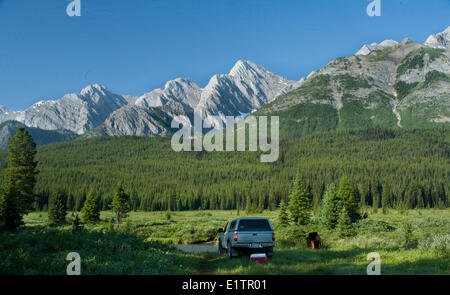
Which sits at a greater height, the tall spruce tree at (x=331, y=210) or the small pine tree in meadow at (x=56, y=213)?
the tall spruce tree at (x=331, y=210)

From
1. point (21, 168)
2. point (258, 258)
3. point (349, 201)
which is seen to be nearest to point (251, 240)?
point (258, 258)

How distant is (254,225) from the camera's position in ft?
62.7

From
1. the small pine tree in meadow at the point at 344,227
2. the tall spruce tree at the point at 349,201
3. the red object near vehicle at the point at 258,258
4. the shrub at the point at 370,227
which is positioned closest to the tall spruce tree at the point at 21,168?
the red object near vehicle at the point at 258,258

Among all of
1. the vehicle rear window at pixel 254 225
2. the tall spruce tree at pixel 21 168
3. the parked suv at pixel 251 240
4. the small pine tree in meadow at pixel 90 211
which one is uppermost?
the tall spruce tree at pixel 21 168

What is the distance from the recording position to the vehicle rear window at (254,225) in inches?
738

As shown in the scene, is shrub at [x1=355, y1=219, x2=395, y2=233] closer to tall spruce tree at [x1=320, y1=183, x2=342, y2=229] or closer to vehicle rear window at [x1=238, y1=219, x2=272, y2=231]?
tall spruce tree at [x1=320, y1=183, x2=342, y2=229]

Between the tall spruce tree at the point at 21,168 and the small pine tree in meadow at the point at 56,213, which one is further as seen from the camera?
the small pine tree in meadow at the point at 56,213

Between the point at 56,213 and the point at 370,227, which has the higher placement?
the point at 370,227

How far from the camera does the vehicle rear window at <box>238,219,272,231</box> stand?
18.7m

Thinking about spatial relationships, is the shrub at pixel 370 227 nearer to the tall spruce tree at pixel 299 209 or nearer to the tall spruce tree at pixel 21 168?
the tall spruce tree at pixel 299 209

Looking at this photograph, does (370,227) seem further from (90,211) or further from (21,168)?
(90,211)

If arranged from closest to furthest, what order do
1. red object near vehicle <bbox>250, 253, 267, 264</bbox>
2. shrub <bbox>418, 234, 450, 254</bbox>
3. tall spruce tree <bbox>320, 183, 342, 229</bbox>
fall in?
red object near vehicle <bbox>250, 253, 267, 264</bbox> → shrub <bbox>418, 234, 450, 254</bbox> → tall spruce tree <bbox>320, 183, 342, 229</bbox>

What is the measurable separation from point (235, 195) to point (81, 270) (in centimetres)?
14410

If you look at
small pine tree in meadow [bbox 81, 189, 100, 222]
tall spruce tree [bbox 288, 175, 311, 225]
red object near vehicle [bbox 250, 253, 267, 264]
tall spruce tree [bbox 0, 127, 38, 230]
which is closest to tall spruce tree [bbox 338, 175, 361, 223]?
tall spruce tree [bbox 288, 175, 311, 225]
